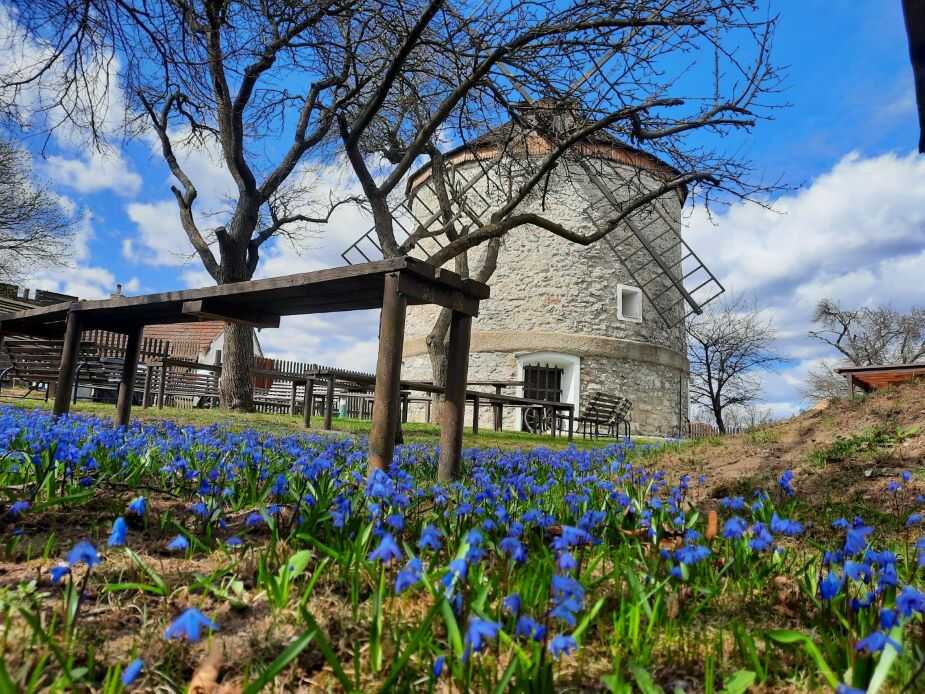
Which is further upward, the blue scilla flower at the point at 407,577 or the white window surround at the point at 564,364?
the white window surround at the point at 564,364

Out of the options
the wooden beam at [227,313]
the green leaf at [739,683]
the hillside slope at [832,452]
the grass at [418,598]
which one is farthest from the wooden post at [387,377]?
the green leaf at [739,683]

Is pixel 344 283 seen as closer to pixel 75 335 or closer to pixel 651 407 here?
pixel 75 335

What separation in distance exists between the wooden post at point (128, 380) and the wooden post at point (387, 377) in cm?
365

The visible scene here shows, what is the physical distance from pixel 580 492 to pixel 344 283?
2.07m

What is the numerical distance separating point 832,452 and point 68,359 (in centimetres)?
680

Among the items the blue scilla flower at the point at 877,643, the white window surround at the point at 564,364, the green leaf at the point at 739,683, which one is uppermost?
Answer: the white window surround at the point at 564,364

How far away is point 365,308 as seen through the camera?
5.20m

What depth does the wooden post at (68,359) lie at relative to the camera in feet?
20.4

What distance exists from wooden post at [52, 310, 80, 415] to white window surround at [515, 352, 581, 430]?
15438mm

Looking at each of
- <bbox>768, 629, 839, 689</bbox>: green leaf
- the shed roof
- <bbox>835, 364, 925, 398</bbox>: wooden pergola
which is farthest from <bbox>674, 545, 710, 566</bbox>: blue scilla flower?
the shed roof

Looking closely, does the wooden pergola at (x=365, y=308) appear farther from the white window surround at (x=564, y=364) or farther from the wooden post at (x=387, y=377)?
the white window surround at (x=564, y=364)

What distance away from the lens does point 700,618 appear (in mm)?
1816

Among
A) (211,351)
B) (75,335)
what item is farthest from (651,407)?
(211,351)

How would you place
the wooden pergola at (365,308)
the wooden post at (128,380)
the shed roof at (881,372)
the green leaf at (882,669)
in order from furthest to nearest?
the shed roof at (881,372)
the wooden post at (128,380)
the wooden pergola at (365,308)
the green leaf at (882,669)
